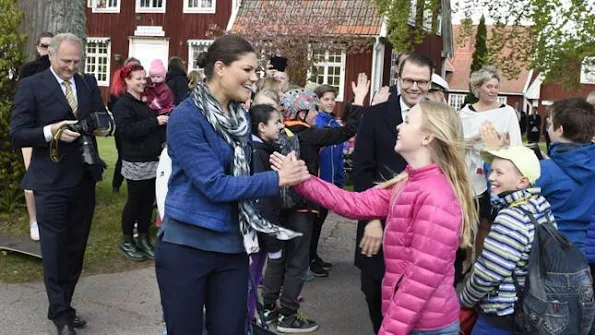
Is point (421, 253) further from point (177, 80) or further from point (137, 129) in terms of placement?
point (177, 80)

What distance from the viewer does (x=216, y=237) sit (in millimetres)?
3186

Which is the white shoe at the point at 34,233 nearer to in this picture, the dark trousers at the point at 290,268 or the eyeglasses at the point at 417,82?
the dark trousers at the point at 290,268

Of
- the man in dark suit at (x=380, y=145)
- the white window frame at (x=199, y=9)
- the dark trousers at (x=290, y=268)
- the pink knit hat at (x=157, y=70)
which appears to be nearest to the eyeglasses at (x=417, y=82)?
the man in dark suit at (x=380, y=145)

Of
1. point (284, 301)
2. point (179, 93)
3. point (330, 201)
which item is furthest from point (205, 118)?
point (179, 93)

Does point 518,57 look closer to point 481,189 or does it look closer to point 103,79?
point 481,189

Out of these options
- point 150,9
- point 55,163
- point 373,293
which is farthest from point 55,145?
point 150,9

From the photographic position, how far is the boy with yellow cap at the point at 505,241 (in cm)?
338

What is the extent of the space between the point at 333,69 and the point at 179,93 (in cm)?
1879

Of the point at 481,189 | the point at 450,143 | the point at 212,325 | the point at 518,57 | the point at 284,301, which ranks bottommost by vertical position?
the point at 284,301

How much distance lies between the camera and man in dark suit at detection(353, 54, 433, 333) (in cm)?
416

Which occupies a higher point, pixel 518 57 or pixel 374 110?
pixel 518 57

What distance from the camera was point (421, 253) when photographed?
299cm

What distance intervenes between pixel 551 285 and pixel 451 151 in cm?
89

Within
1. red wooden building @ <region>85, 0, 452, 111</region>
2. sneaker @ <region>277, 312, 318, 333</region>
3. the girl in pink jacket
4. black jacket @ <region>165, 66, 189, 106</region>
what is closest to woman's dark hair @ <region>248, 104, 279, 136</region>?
the girl in pink jacket
